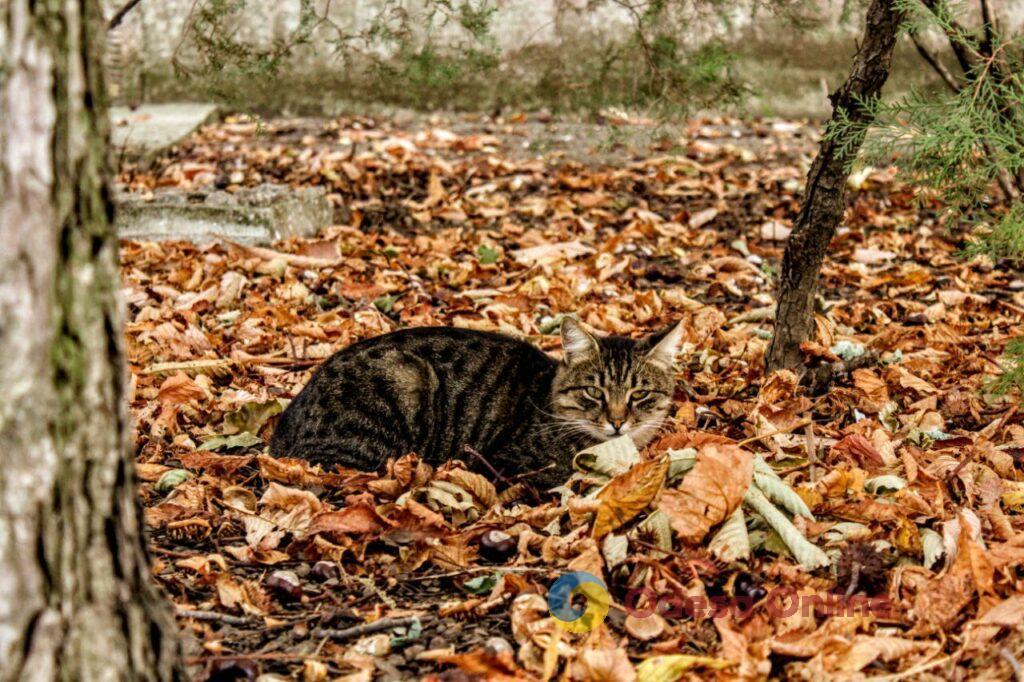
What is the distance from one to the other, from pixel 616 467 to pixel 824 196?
1624 mm

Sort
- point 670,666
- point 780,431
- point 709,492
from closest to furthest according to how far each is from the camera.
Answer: point 670,666 → point 709,492 → point 780,431

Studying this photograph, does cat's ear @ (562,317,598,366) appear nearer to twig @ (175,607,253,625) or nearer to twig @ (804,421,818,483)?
twig @ (804,421,818,483)

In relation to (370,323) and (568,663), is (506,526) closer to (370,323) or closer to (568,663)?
(568,663)

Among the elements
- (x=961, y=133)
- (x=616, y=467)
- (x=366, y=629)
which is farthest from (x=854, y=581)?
(x=961, y=133)

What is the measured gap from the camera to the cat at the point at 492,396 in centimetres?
437

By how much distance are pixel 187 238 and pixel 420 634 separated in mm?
4858

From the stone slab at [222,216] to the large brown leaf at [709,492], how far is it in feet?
14.5

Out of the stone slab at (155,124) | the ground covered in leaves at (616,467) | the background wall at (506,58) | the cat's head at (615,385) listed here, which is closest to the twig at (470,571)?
the ground covered in leaves at (616,467)

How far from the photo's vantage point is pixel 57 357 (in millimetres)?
1888

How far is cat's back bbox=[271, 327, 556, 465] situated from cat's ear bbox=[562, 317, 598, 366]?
0.22 meters

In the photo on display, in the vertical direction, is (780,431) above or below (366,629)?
above

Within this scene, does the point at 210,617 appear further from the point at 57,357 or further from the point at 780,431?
the point at 780,431

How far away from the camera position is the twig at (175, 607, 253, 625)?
114 inches

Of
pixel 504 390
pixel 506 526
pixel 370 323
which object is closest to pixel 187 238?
pixel 370 323
